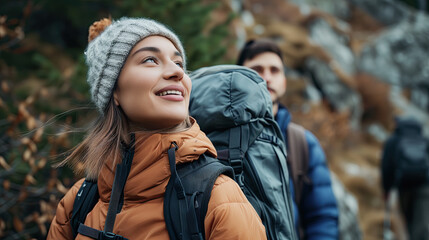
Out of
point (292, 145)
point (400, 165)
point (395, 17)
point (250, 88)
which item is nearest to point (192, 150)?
point (250, 88)

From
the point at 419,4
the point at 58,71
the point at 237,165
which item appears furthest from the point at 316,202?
the point at 419,4

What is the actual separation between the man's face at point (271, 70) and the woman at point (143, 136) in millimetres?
1014

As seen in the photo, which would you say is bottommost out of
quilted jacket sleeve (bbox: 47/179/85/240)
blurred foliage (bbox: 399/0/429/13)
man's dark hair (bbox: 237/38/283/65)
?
quilted jacket sleeve (bbox: 47/179/85/240)

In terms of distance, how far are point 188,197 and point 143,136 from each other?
373 mm

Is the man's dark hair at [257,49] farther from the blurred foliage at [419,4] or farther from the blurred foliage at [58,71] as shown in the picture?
the blurred foliage at [419,4]

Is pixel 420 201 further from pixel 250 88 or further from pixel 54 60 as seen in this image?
pixel 54 60

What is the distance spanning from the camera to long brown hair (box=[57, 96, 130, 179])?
1843 millimetres

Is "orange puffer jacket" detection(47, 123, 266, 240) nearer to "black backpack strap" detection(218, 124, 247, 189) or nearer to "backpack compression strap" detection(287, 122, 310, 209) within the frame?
"black backpack strap" detection(218, 124, 247, 189)

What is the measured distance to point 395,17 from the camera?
23344 mm

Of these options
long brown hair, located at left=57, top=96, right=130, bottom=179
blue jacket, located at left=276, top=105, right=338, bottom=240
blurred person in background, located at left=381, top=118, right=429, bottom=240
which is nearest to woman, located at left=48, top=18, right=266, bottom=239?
long brown hair, located at left=57, top=96, right=130, bottom=179

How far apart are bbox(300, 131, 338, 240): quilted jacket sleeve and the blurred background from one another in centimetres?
176

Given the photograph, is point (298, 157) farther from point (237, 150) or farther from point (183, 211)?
point (183, 211)

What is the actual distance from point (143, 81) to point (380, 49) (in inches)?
726

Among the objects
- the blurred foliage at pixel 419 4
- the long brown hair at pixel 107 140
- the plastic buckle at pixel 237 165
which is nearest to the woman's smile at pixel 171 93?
the long brown hair at pixel 107 140
